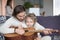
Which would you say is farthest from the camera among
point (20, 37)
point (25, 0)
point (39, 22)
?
point (25, 0)

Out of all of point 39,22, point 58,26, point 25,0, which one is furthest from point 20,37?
point 25,0

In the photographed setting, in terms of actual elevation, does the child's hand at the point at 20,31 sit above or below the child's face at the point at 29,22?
below

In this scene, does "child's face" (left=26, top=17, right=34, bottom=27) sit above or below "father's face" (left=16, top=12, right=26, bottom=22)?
below

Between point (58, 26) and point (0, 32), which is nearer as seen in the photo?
point (0, 32)

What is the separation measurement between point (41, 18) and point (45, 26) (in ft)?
0.23

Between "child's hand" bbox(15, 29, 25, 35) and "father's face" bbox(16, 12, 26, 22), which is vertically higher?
"father's face" bbox(16, 12, 26, 22)

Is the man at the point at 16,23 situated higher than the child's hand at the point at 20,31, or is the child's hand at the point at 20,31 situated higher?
the man at the point at 16,23

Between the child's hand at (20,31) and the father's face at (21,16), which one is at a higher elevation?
the father's face at (21,16)

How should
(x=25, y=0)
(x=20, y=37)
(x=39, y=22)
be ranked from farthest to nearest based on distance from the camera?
(x=25, y=0) < (x=39, y=22) < (x=20, y=37)

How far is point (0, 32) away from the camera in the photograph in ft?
4.11

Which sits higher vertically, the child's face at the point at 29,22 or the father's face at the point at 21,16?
the father's face at the point at 21,16

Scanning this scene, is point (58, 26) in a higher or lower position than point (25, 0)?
lower

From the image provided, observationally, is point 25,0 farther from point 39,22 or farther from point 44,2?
point 39,22

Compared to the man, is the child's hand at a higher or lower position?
lower
